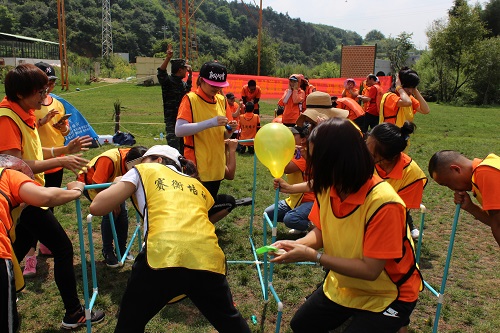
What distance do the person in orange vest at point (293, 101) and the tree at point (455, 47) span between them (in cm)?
3095

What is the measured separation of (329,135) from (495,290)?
3.73 m

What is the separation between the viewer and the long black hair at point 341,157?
2121mm

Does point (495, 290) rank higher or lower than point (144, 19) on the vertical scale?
lower

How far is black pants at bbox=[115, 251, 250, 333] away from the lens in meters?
2.31

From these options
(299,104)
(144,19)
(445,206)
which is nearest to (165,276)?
(445,206)

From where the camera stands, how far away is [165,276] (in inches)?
90.7

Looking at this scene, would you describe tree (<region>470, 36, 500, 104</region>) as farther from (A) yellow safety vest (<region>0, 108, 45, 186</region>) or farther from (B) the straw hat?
(A) yellow safety vest (<region>0, 108, 45, 186</region>)

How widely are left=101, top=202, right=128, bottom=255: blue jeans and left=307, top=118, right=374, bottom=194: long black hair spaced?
328 centimetres

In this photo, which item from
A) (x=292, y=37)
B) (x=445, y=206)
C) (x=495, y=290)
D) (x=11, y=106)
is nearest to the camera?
(x=11, y=106)

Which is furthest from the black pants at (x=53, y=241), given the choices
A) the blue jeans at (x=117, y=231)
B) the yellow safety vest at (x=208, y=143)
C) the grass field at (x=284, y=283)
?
the yellow safety vest at (x=208, y=143)

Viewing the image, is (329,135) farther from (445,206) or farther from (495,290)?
(445,206)

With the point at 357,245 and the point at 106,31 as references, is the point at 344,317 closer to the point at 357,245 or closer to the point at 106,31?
the point at 357,245

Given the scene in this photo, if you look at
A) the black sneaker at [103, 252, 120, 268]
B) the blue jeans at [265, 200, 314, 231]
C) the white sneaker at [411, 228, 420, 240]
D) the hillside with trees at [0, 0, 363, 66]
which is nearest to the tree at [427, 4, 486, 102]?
the hillside with trees at [0, 0, 363, 66]

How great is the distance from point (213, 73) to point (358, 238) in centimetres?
248
